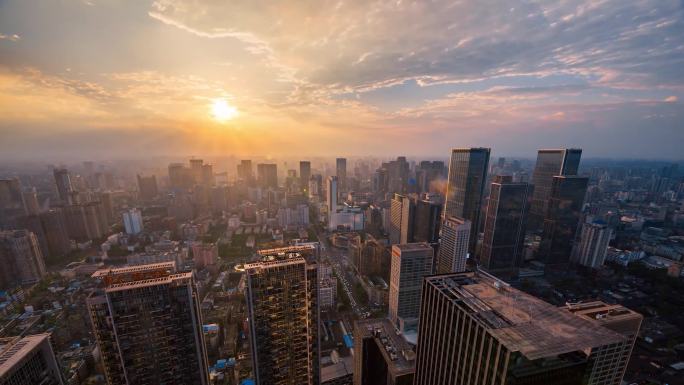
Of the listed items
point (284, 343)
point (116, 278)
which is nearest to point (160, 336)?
point (116, 278)

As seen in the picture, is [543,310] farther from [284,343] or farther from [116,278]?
[116,278]

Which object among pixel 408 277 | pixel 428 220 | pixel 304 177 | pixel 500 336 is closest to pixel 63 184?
pixel 304 177

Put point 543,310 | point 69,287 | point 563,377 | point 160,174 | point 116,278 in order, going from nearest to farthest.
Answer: point 563,377 < point 543,310 < point 116,278 < point 69,287 < point 160,174

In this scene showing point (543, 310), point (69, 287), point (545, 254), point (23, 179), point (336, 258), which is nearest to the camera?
point (543, 310)

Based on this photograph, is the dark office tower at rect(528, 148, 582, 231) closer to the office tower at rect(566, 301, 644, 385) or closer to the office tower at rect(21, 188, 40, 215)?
the office tower at rect(566, 301, 644, 385)

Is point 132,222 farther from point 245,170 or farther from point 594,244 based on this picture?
point 594,244

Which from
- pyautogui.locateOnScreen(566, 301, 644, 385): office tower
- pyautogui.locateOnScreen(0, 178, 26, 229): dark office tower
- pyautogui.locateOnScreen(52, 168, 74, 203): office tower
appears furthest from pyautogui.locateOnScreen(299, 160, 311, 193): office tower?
pyautogui.locateOnScreen(566, 301, 644, 385): office tower

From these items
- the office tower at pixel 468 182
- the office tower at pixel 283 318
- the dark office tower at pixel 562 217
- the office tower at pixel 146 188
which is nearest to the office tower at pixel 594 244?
the dark office tower at pixel 562 217
